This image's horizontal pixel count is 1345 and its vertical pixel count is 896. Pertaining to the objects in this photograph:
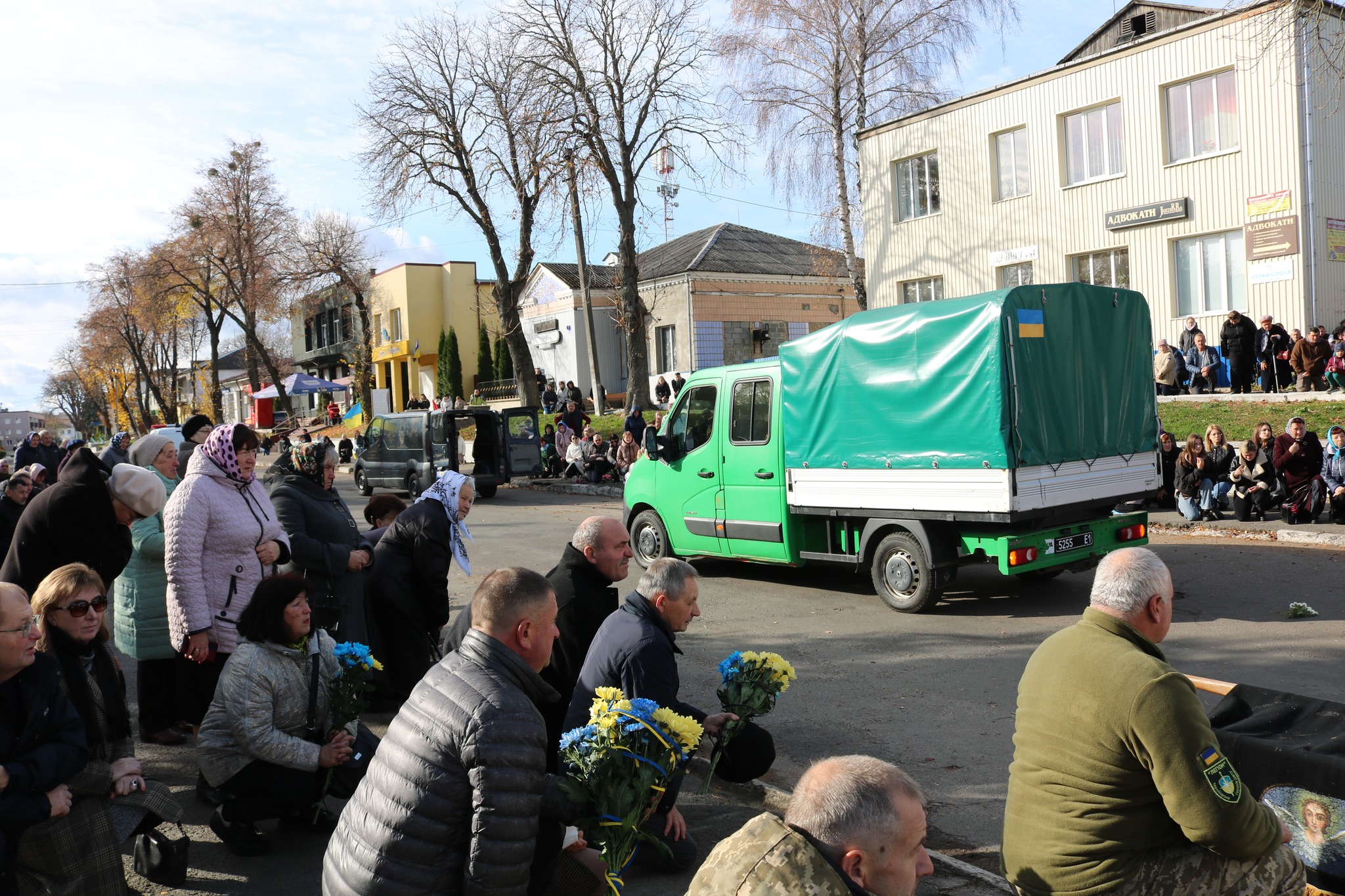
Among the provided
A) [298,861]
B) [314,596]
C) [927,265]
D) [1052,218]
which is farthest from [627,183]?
[298,861]

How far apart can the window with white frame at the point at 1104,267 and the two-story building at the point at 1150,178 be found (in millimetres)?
38

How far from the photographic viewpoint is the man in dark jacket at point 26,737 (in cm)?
354

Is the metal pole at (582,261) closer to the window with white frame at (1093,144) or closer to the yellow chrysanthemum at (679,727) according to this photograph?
the window with white frame at (1093,144)

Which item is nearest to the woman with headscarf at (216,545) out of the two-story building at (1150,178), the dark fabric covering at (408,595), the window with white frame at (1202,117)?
the dark fabric covering at (408,595)

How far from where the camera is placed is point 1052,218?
976 inches

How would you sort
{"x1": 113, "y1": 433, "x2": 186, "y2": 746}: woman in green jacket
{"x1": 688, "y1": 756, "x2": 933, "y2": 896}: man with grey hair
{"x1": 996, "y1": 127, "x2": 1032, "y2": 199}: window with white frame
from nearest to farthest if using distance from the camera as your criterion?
{"x1": 688, "y1": 756, "x2": 933, "y2": 896}: man with grey hair
{"x1": 113, "y1": 433, "x2": 186, "y2": 746}: woman in green jacket
{"x1": 996, "y1": 127, "x2": 1032, "y2": 199}: window with white frame

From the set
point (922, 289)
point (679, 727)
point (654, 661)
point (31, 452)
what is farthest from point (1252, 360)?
point (31, 452)

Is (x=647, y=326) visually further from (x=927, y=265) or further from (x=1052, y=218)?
(x=1052, y=218)

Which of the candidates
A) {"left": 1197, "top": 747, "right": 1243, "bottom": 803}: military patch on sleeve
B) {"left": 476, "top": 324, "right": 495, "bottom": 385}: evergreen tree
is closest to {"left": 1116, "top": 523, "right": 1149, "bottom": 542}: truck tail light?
{"left": 1197, "top": 747, "right": 1243, "bottom": 803}: military patch on sleeve

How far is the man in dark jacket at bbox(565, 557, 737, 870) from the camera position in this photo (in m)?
4.23

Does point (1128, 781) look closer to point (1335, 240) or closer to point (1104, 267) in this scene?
point (1335, 240)

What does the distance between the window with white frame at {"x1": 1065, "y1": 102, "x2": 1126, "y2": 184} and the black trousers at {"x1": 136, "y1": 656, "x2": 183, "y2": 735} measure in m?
23.2

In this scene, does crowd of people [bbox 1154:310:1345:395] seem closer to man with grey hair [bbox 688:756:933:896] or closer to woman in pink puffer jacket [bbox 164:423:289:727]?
woman in pink puffer jacket [bbox 164:423:289:727]

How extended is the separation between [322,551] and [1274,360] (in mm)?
18397
